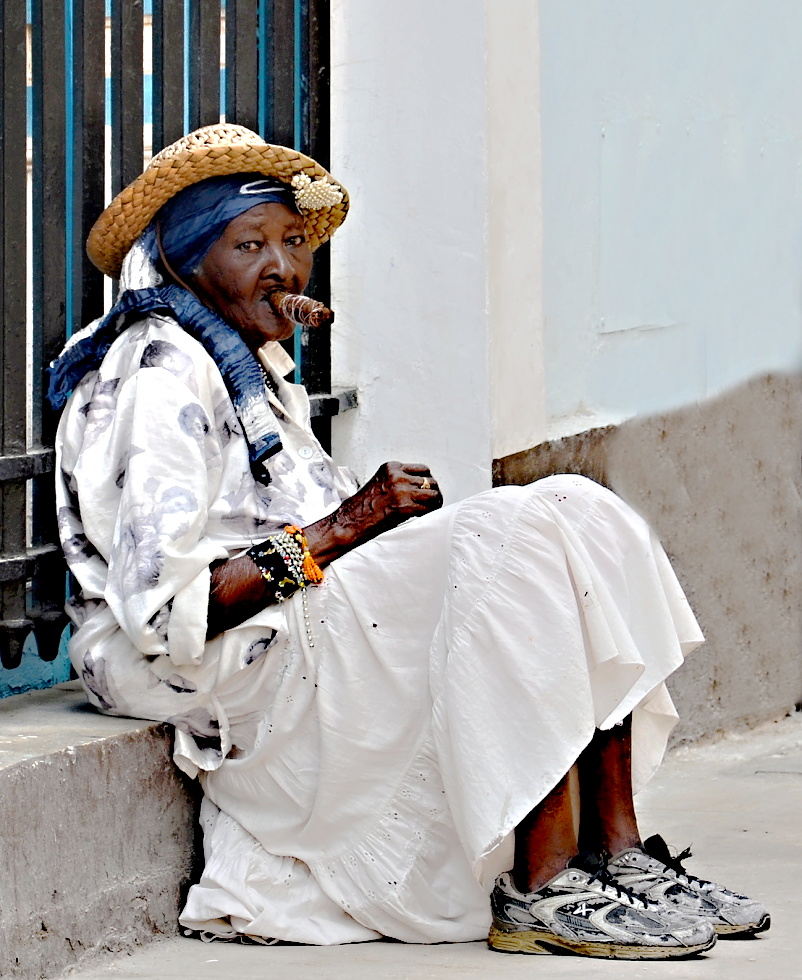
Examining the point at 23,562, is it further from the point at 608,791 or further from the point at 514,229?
the point at 514,229

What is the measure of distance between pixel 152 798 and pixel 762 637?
8.88 feet

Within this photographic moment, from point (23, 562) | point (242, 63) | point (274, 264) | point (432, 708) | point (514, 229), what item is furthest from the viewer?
point (514, 229)

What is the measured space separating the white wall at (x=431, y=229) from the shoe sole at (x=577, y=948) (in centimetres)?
146

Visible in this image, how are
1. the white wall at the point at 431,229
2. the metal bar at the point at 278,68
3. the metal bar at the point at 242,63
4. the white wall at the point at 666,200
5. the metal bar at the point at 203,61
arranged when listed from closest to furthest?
1. the metal bar at the point at 203,61
2. the metal bar at the point at 242,63
3. the metal bar at the point at 278,68
4. the white wall at the point at 431,229
5. the white wall at the point at 666,200

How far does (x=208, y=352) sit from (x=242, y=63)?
0.99m

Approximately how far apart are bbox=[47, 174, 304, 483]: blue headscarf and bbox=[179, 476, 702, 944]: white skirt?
1.08 feet

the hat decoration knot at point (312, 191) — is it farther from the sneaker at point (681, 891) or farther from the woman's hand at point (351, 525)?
the sneaker at point (681, 891)

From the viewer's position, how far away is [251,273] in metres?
3.30

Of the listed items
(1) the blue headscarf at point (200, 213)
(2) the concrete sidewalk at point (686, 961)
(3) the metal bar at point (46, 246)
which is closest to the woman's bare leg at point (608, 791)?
(2) the concrete sidewalk at point (686, 961)

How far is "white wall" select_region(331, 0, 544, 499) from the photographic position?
412 centimetres

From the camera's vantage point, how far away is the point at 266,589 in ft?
9.84

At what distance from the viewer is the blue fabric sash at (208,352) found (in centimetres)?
316

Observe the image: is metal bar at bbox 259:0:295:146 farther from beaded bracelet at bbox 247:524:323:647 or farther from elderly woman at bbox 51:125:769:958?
beaded bracelet at bbox 247:524:323:647

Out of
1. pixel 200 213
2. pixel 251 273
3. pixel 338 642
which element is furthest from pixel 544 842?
pixel 200 213
